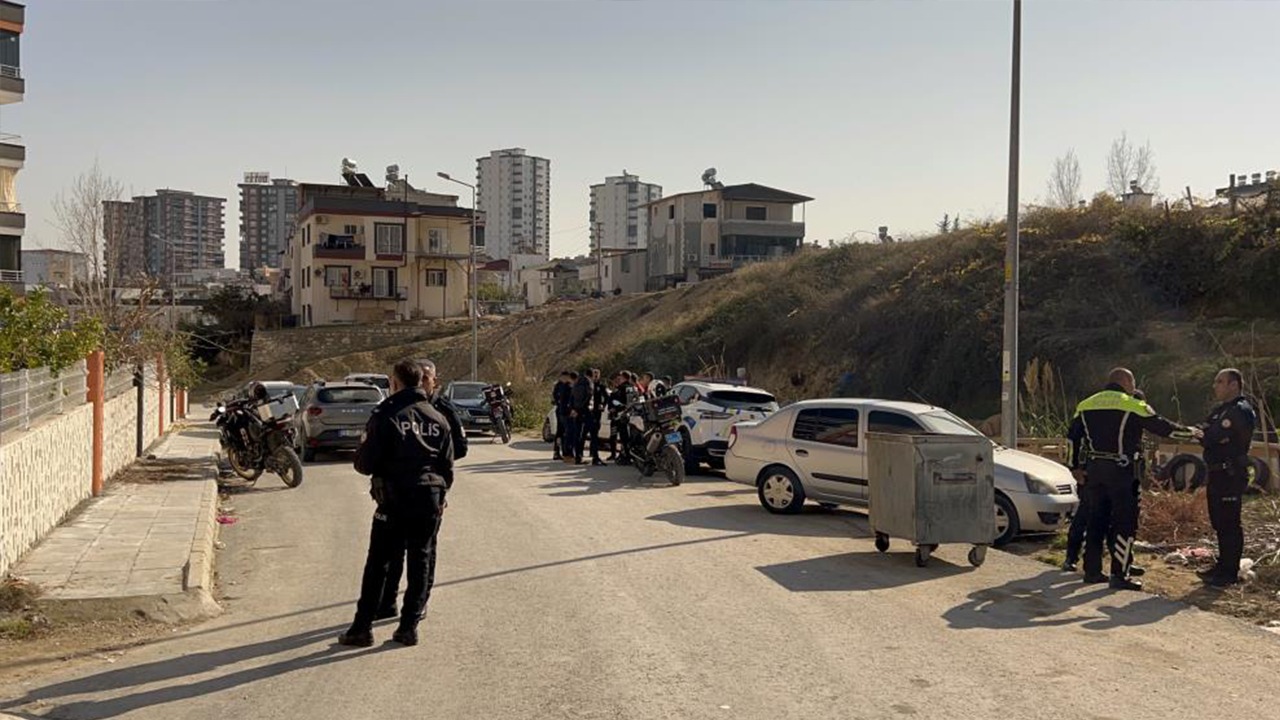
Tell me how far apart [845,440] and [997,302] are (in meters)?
17.1

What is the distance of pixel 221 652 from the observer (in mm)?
7621

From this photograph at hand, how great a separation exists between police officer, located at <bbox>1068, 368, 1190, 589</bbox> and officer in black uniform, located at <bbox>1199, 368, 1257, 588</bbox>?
319mm

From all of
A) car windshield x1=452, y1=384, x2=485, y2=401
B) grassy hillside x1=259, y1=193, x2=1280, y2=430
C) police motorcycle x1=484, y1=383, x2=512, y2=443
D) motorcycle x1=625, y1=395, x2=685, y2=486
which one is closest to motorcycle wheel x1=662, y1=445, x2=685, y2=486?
motorcycle x1=625, y1=395, x2=685, y2=486

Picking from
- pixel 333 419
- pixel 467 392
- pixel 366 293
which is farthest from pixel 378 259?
pixel 333 419

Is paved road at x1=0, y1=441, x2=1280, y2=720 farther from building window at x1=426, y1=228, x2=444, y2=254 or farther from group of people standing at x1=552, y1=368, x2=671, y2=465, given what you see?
building window at x1=426, y1=228, x2=444, y2=254

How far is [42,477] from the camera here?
11.3 m

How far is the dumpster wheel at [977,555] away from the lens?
35.5 feet

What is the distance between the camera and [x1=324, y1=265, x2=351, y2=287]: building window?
244 ft

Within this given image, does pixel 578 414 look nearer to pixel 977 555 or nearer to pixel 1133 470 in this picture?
pixel 977 555

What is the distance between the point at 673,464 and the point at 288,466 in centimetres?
596

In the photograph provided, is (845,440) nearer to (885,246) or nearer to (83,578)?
(83,578)

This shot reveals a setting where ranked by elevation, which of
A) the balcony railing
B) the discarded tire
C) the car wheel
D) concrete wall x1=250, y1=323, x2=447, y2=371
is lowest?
the car wheel

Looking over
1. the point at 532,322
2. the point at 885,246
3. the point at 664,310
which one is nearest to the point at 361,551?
the point at 885,246

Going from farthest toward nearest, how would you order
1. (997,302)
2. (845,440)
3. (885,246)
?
(885,246) < (997,302) < (845,440)
